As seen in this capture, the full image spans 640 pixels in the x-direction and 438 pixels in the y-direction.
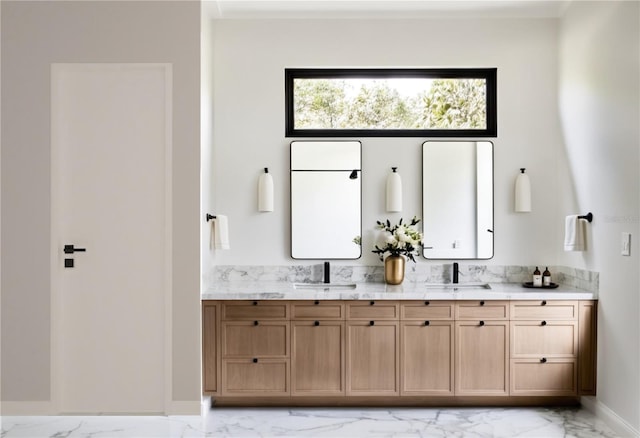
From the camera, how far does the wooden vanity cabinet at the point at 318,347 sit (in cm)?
365

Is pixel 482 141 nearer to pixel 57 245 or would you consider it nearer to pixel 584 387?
pixel 584 387

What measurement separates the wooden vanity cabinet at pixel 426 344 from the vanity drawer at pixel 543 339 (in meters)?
0.41

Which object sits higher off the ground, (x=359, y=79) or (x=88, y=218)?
(x=359, y=79)

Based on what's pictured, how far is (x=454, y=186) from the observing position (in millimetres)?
4133

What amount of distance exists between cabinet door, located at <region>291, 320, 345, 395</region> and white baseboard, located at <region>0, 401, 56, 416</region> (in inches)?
61.0

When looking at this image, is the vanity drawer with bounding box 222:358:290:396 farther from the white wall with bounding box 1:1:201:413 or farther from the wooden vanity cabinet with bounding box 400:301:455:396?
the wooden vanity cabinet with bounding box 400:301:455:396

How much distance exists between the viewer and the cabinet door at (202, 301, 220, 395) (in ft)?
11.9

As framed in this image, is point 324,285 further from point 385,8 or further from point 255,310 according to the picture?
point 385,8

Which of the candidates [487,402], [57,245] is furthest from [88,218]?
[487,402]

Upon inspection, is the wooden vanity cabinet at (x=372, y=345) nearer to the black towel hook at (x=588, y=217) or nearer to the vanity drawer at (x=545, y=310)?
the vanity drawer at (x=545, y=310)

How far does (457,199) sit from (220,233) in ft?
5.58

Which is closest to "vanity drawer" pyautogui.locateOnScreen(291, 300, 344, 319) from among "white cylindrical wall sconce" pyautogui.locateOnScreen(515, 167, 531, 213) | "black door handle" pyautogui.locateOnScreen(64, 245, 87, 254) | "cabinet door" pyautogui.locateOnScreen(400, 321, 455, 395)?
"cabinet door" pyautogui.locateOnScreen(400, 321, 455, 395)

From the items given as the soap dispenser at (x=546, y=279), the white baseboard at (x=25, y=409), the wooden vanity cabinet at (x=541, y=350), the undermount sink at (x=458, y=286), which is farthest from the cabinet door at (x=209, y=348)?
the soap dispenser at (x=546, y=279)

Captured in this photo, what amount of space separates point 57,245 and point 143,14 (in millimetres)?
1547
